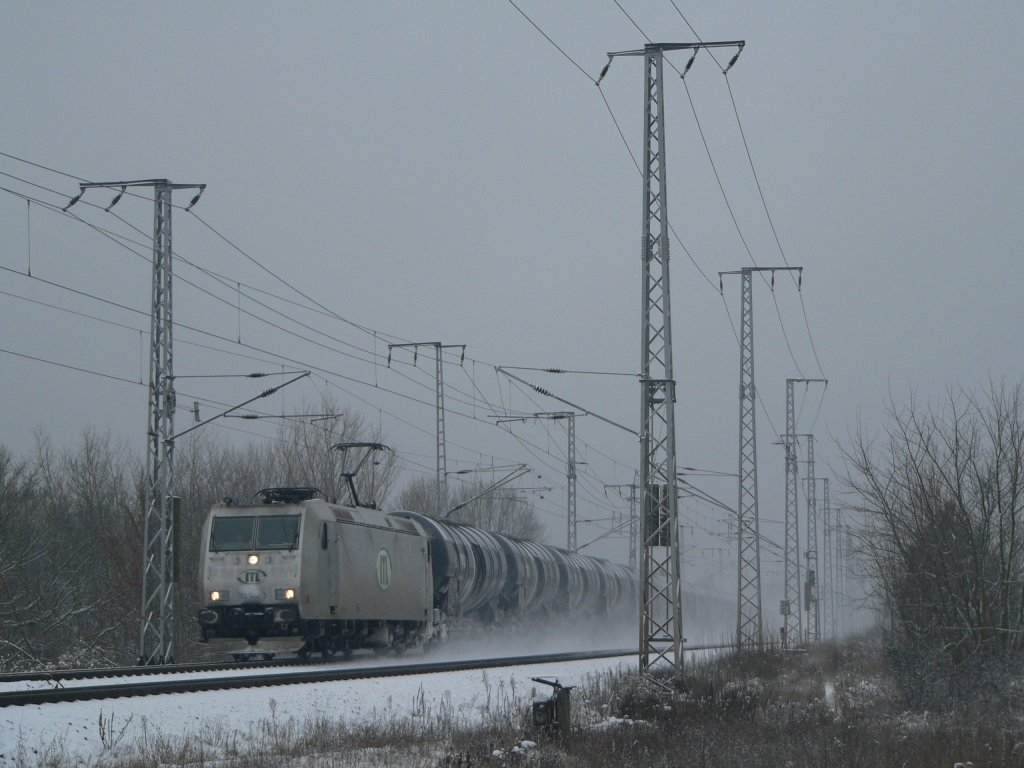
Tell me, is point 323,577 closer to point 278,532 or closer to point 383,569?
point 278,532

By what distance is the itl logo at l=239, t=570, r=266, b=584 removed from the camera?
2327 centimetres

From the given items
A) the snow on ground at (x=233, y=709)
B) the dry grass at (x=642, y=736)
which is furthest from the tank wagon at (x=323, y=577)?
the dry grass at (x=642, y=736)

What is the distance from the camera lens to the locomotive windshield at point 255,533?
2347 cm

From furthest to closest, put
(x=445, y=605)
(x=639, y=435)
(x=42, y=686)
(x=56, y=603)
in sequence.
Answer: (x=56, y=603) < (x=445, y=605) < (x=639, y=435) < (x=42, y=686)

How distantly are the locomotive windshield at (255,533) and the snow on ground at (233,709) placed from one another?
178 inches

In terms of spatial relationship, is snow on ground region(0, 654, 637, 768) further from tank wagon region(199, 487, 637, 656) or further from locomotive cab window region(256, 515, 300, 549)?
locomotive cab window region(256, 515, 300, 549)

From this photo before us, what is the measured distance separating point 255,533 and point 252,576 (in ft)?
2.69

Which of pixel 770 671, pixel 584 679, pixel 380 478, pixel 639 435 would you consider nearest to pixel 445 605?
pixel 770 671

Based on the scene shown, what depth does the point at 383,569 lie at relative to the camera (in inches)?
1072

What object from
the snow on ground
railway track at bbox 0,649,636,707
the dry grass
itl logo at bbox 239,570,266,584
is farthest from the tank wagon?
the dry grass

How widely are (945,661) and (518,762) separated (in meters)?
12.5

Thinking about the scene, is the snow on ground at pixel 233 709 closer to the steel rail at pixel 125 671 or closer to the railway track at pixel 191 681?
the railway track at pixel 191 681

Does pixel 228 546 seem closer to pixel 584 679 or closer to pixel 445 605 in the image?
pixel 584 679

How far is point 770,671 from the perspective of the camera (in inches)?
1100
